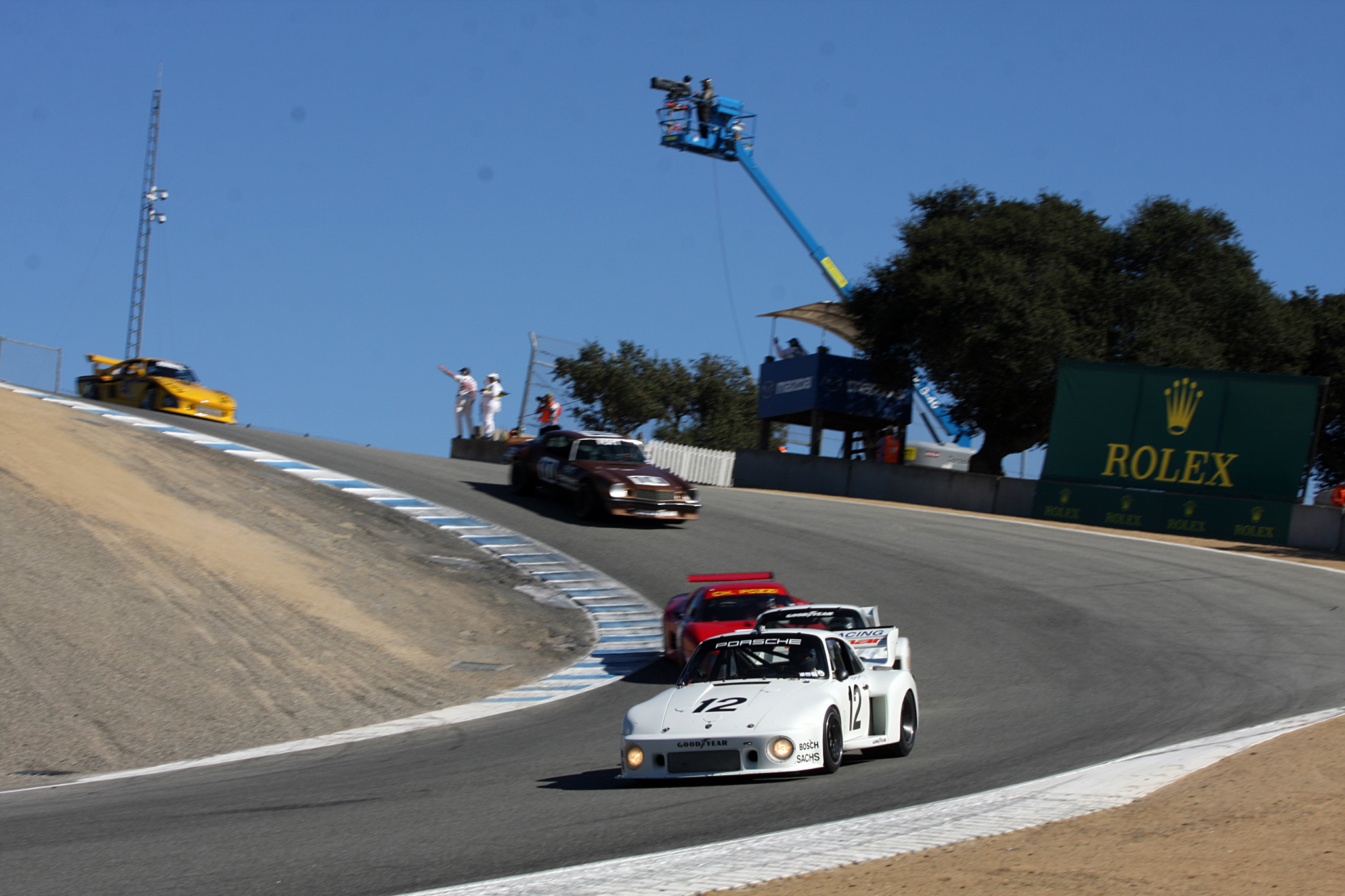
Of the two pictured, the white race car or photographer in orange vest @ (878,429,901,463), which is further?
photographer in orange vest @ (878,429,901,463)

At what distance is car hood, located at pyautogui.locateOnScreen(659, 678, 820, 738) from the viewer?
809 cm

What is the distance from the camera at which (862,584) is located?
62.7 ft

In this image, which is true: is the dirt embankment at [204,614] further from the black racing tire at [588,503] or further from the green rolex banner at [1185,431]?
the green rolex banner at [1185,431]

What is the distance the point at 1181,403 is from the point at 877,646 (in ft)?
63.8

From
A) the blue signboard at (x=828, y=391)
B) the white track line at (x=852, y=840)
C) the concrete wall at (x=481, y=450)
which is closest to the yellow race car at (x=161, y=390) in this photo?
the concrete wall at (x=481, y=450)

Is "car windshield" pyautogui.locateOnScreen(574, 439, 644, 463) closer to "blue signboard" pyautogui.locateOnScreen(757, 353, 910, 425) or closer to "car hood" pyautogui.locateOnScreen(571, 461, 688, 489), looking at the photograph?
"car hood" pyautogui.locateOnScreen(571, 461, 688, 489)

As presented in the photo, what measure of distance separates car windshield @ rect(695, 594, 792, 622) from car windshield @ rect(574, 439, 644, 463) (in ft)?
32.5

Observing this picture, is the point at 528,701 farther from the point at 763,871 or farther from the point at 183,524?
the point at 763,871

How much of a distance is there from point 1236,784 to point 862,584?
12118mm

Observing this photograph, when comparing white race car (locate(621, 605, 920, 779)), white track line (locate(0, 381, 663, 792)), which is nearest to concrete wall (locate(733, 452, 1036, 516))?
white track line (locate(0, 381, 663, 792))

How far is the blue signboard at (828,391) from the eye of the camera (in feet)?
129

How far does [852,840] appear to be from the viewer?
6070 millimetres

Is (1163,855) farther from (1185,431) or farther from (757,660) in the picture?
(1185,431)

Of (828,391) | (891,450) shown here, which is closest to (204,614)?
(891,450)
